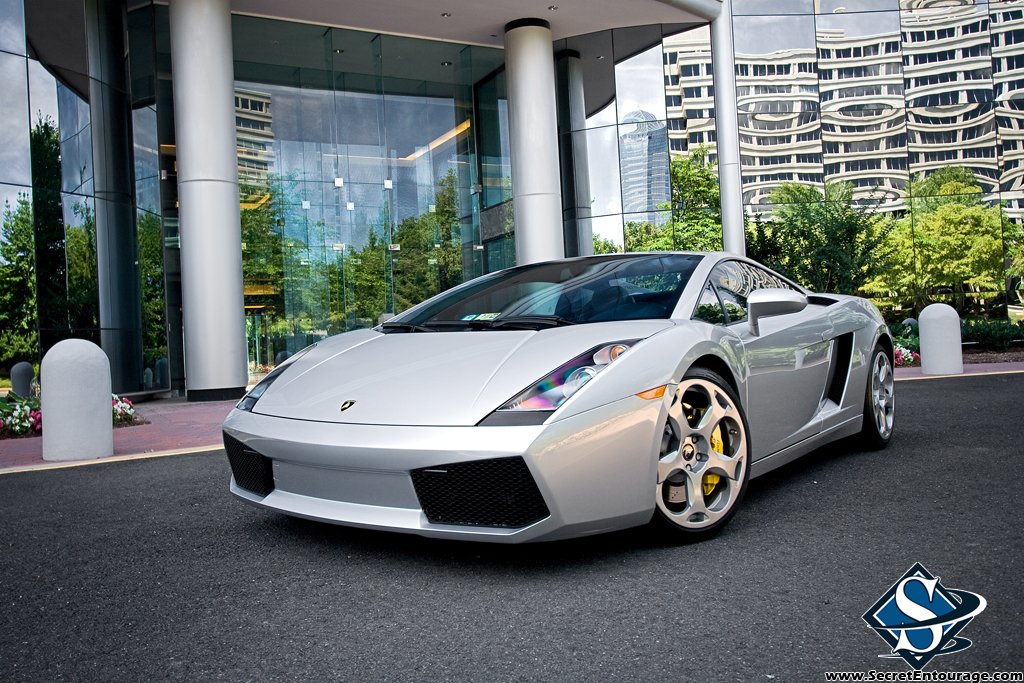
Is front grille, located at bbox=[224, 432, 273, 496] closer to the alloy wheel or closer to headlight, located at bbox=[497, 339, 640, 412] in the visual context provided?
headlight, located at bbox=[497, 339, 640, 412]

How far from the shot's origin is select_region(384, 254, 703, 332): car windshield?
3455 mm

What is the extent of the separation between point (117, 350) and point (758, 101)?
550 inches

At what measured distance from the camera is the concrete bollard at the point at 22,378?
9.95m

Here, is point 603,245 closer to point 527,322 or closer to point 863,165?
point 863,165

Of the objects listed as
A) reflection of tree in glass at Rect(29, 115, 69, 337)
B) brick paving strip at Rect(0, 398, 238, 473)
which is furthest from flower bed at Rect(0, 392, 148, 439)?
reflection of tree in glass at Rect(29, 115, 69, 337)

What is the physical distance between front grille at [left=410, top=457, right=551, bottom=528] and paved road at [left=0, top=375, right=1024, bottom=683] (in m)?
0.23

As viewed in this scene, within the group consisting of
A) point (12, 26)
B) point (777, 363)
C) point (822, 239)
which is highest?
point (12, 26)

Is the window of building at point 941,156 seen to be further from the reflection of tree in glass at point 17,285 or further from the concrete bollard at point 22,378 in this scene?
the concrete bollard at point 22,378

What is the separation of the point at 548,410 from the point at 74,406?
4.73 metres

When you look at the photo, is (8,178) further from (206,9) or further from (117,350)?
(206,9)

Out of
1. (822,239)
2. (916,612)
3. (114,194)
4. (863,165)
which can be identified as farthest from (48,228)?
(863,165)

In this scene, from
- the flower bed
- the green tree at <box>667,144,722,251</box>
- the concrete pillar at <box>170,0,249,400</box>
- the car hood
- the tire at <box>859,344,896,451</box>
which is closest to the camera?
the car hood

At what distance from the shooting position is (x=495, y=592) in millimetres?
2600

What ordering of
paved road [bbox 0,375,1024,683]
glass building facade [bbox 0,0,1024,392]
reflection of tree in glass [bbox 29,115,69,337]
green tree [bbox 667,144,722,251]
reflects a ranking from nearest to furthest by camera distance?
paved road [bbox 0,375,1024,683], reflection of tree in glass [bbox 29,115,69,337], glass building facade [bbox 0,0,1024,392], green tree [bbox 667,144,722,251]
